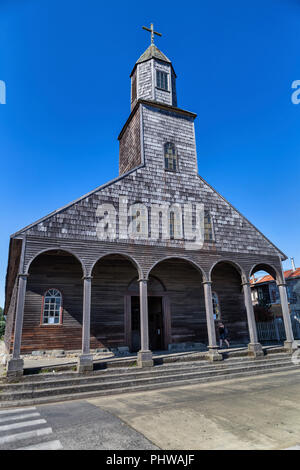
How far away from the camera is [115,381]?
30.9 ft

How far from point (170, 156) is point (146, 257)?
245 inches

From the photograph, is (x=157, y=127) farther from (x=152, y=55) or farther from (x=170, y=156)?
(x=152, y=55)

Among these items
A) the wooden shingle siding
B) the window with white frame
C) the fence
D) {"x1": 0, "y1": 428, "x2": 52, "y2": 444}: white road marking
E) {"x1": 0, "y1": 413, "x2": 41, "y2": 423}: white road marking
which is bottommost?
{"x1": 0, "y1": 413, "x2": 41, "y2": 423}: white road marking

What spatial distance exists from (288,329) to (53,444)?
1247 cm

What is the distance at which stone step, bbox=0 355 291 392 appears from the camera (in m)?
8.41

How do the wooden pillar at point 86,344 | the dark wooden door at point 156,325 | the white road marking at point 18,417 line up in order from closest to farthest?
the white road marking at point 18,417
the wooden pillar at point 86,344
the dark wooden door at point 156,325

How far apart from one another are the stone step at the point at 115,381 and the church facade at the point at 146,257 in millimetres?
591

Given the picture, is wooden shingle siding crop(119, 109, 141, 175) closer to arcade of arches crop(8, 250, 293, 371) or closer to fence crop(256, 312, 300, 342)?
arcade of arches crop(8, 250, 293, 371)

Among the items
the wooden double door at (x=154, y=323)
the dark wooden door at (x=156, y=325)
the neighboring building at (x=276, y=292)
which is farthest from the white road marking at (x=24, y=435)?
the neighboring building at (x=276, y=292)

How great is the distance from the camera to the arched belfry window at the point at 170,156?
15.2 metres

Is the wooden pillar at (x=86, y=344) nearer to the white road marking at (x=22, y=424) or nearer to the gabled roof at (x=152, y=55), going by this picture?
the white road marking at (x=22, y=424)

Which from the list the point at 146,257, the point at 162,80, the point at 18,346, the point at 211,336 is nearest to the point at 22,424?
the point at 18,346

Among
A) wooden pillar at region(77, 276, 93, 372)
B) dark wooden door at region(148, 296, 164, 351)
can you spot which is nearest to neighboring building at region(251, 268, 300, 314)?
dark wooden door at region(148, 296, 164, 351)

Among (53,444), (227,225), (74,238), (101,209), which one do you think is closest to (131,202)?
(101,209)
